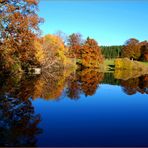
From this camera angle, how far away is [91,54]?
70.1m

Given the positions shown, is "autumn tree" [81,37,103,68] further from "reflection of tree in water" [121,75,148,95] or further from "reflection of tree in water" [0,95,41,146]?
"reflection of tree in water" [0,95,41,146]

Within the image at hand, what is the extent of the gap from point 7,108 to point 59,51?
160ft

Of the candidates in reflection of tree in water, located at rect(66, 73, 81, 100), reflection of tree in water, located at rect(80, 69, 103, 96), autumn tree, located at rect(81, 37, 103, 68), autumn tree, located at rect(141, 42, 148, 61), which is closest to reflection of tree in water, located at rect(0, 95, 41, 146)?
reflection of tree in water, located at rect(66, 73, 81, 100)

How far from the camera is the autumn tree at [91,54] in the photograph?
70125 millimetres

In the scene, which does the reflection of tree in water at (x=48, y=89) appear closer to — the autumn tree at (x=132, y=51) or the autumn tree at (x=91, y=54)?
the autumn tree at (x=91, y=54)

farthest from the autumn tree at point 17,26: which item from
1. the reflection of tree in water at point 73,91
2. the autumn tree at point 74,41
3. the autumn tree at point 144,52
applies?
the autumn tree at point 144,52

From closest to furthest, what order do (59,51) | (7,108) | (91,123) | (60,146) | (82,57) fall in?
(60,146) < (91,123) < (7,108) < (59,51) < (82,57)

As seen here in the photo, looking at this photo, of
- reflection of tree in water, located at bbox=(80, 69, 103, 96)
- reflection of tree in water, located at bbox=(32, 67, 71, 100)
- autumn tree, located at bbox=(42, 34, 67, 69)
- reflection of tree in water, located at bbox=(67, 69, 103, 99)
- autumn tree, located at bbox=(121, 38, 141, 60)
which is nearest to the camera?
reflection of tree in water, located at bbox=(32, 67, 71, 100)

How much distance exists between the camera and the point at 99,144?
8.15m

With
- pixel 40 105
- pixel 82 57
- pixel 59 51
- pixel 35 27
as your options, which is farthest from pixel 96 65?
pixel 40 105

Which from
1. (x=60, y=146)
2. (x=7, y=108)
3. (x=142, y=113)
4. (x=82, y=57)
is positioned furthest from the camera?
(x=82, y=57)

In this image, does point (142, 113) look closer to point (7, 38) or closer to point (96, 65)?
point (7, 38)

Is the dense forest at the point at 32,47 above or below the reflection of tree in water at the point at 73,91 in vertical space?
above

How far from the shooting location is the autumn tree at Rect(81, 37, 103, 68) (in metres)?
70.1
